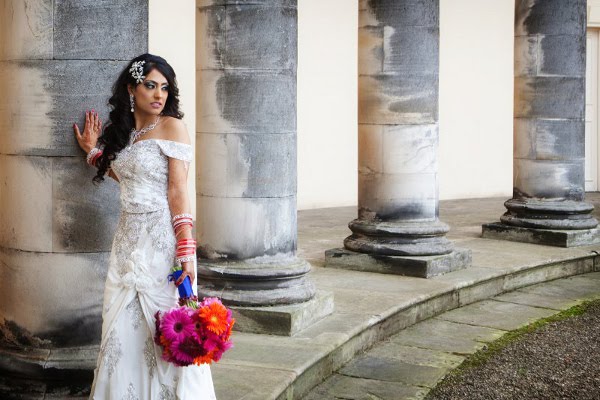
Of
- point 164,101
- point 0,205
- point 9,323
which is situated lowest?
point 9,323

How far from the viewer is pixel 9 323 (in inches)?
182

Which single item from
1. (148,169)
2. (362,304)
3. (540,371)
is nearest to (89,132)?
(148,169)

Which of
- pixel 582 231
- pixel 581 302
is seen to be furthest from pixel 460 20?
pixel 581 302

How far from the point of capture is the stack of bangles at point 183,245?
4207 mm

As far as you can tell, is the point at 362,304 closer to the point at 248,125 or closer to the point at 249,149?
the point at 249,149

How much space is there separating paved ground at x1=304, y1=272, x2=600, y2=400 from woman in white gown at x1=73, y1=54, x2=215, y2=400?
159 cm

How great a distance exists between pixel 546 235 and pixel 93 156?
7042 mm

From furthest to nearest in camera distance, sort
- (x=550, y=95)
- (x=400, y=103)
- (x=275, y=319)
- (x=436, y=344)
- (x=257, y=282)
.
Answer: (x=550, y=95), (x=400, y=103), (x=436, y=344), (x=257, y=282), (x=275, y=319)

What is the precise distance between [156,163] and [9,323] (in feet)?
3.37

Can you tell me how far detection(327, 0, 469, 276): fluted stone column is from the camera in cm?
858

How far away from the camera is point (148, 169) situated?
4.30 meters

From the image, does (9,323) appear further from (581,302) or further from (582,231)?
(582,231)

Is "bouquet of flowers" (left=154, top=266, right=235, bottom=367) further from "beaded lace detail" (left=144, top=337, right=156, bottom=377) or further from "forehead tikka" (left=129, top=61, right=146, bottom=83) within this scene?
"forehead tikka" (left=129, top=61, right=146, bottom=83)

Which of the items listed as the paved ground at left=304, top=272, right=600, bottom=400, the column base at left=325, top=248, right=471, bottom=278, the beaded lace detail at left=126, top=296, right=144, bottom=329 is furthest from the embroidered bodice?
the column base at left=325, top=248, right=471, bottom=278
